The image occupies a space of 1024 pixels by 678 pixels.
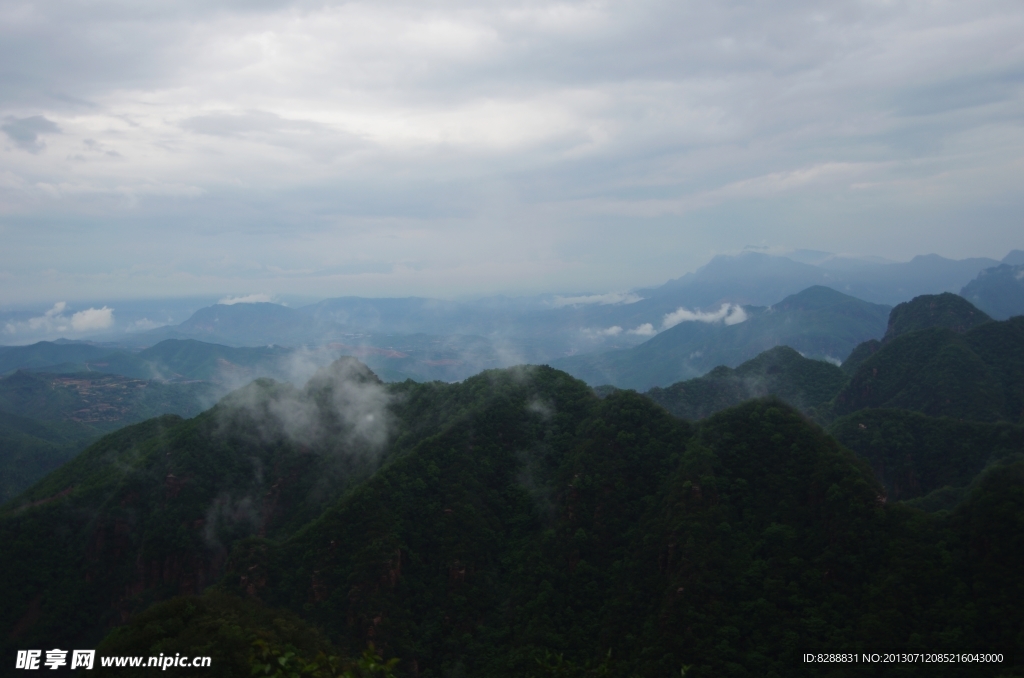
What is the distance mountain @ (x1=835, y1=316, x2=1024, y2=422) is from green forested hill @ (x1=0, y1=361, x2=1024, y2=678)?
78012 millimetres

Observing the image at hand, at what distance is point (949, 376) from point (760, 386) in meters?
52.2

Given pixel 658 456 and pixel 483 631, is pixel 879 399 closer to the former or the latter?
pixel 658 456

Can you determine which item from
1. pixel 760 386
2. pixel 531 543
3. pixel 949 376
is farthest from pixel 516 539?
pixel 760 386

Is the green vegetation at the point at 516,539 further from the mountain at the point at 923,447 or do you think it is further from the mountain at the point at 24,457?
the mountain at the point at 24,457

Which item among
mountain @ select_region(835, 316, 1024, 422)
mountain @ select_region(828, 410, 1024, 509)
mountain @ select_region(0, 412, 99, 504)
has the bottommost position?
mountain @ select_region(0, 412, 99, 504)

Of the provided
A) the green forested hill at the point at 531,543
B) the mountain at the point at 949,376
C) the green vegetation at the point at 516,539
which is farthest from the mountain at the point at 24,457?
the mountain at the point at 949,376

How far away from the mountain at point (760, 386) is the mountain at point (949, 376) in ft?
62.8

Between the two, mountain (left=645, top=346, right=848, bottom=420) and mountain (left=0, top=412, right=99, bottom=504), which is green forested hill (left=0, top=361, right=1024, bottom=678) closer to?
mountain (left=0, top=412, right=99, bottom=504)

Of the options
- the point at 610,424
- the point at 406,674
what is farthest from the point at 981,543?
the point at 406,674

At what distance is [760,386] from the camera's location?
609 feet

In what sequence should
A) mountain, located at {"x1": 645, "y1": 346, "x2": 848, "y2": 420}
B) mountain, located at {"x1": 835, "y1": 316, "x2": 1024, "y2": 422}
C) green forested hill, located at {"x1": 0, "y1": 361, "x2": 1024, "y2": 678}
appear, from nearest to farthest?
1. green forested hill, located at {"x1": 0, "y1": 361, "x2": 1024, "y2": 678}
2. mountain, located at {"x1": 835, "y1": 316, "x2": 1024, "y2": 422}
3. mountain, located at {"x1": 645, "y1": 346, "x2": 848, "y2": 420}

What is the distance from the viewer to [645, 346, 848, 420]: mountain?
6836 inches

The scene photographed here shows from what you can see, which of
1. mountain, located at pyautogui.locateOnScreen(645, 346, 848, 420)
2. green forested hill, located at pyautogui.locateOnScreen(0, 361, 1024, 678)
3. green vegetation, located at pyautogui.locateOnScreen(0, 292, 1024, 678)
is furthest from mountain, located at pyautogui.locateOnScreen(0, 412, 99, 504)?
mountain, located at pyautogui.locateOnScreen(645, 346, 848, 420)

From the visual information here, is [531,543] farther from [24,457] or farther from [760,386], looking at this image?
[24,457]
